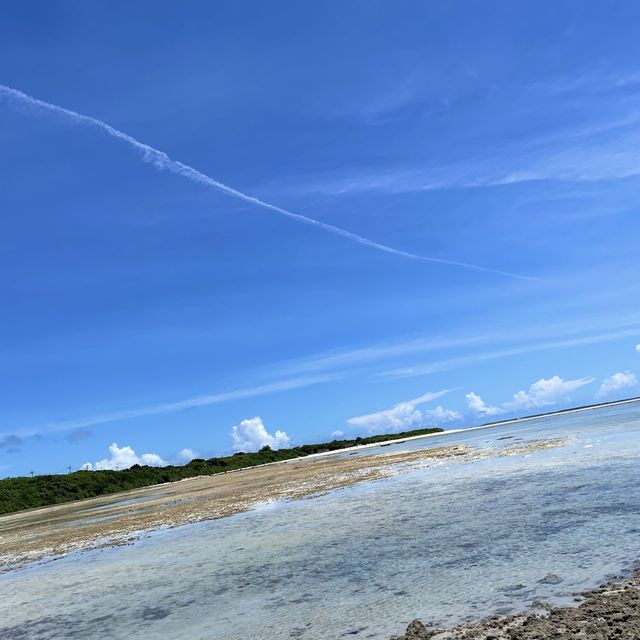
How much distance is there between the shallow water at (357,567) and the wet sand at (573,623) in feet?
1.56

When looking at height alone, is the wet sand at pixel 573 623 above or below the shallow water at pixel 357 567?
above

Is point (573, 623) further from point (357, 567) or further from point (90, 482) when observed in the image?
point (90, 482)

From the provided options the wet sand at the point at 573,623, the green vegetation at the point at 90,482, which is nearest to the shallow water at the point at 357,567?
the wet sand at the point at 573,623

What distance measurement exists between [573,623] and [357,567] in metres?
7.21

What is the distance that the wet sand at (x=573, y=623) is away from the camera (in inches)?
329

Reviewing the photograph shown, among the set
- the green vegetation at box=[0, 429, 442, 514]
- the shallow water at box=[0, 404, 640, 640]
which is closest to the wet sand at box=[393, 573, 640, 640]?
the shallow water at box=[0, 404, 640, 640]

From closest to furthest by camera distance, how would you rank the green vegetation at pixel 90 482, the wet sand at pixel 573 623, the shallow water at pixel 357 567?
the wet sand at pixel 573 623 → the shallow water at pixel 357 567 → the green vegetation at pixel 90 482

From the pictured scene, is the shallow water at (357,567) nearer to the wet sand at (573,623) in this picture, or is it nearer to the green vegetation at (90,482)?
the wet sand at (573,623)

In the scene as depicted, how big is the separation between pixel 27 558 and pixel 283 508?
13.0 meters

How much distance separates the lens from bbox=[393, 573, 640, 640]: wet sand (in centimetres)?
835

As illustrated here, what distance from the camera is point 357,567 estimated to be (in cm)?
1512

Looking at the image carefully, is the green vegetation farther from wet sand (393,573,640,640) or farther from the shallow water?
wet sand (393,573,640,640)

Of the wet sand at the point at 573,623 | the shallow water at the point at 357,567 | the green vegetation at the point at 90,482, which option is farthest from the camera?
the green vegetation at the point at 90,482

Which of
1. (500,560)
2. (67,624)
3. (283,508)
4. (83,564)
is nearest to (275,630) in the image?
(500,560)
